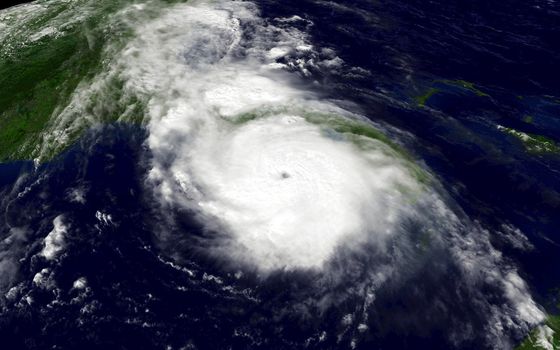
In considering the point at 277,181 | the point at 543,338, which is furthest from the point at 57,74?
the point at 543,338

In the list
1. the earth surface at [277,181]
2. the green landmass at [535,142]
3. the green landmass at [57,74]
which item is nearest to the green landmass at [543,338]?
the earth surface at [277,181]

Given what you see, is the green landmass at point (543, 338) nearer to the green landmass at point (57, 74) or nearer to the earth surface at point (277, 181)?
the earth surface at point (277, 181)

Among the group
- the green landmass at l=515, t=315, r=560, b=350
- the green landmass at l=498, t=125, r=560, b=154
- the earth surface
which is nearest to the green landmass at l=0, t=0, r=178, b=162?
the earth surface

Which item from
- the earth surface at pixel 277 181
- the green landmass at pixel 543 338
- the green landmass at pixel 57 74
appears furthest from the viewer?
the green landmass at pixel 57 74

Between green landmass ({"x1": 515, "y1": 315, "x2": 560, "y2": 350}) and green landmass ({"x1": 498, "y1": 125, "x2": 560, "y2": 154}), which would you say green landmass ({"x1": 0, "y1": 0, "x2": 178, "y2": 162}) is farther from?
green landmass ({"x1": 515, "y1": 315, "x2": 560, "y2": 350})

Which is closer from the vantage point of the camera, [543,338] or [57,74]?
[543,338]

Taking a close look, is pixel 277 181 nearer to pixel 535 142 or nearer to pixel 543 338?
pixel 543 338
